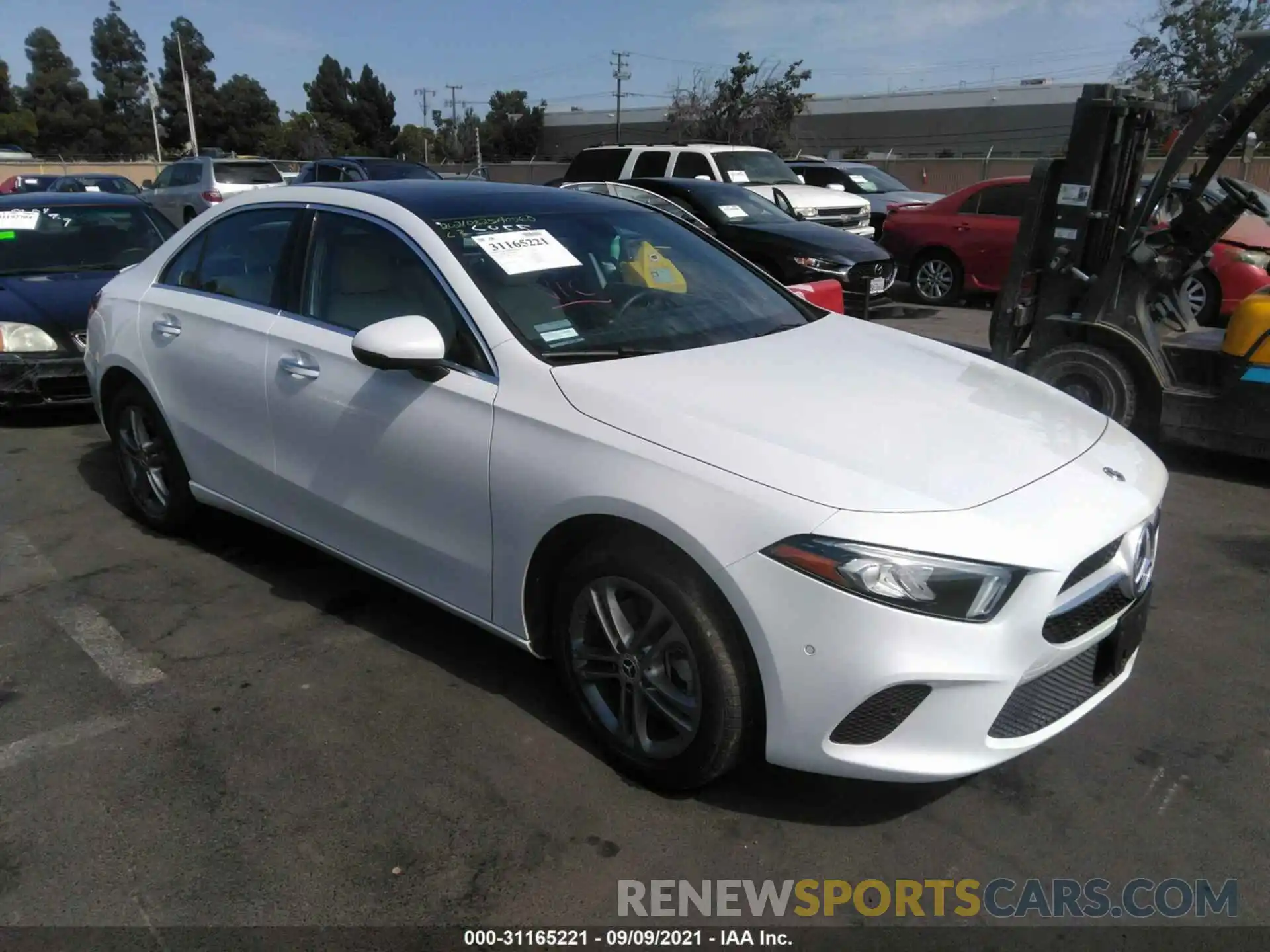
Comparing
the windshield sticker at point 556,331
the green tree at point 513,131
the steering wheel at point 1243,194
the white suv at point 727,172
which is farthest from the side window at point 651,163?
the green tree at point 513,131

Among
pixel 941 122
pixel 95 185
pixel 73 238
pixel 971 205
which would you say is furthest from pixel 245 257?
pixel 941 122

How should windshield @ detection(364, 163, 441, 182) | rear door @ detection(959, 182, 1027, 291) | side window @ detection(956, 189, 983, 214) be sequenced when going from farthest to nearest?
windshield @ detection(364, 163, 441, 182), side window @ detection(956, 189, 983, 214), rear door @ detection(959, 182, 1027, 291)

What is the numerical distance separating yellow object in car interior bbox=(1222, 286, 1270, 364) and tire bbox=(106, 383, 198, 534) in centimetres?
553

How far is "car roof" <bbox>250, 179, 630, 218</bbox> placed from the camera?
3609 millimetres

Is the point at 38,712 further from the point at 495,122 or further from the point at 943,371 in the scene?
the point at 495,122

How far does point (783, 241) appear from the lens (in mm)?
10438

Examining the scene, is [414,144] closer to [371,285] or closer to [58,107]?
[58,107]

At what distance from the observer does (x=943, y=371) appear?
3.42 metres

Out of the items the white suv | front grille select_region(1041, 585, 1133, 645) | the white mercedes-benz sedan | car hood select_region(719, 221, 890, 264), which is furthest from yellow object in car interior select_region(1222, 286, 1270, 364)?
the white suv

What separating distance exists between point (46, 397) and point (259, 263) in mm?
3494

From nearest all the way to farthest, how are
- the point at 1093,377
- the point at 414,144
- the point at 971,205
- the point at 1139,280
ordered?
1. the point at 1139,280
2. the point at 1093,377
3. the point at 971,205
4. the point at 414,144

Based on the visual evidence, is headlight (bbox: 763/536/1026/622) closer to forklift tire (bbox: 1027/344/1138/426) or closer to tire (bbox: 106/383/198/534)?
tire (bbox: 106/383/198/534)

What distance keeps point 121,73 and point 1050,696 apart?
340ft

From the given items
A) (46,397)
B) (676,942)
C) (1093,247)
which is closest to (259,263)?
(676,942)
